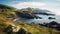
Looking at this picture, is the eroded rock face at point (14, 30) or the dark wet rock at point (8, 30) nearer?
the eroded rock face at point (14, 30)

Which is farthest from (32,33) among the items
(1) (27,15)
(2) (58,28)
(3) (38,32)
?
(1) (27,15)

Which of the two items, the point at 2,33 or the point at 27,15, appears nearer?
the point at 2,33

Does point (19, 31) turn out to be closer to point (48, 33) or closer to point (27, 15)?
point (48, 33)

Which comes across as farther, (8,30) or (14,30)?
(8,30)

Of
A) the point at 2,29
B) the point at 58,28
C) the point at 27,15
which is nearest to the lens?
the point at 2,29

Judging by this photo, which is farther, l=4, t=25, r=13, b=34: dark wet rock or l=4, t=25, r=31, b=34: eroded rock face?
l=4, t=25, r=13, b=34: dark wet rock

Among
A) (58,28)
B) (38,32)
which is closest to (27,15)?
(58,28)

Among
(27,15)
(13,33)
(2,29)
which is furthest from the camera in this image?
(27,15)

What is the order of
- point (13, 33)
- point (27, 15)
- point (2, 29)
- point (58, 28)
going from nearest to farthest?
point (13, 33) → point (2, 29) → point (58, 28) → point (27, 15)

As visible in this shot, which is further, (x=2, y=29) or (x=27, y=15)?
(x=27, y=15)
